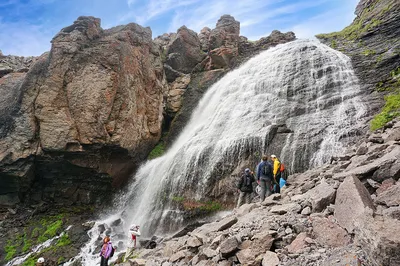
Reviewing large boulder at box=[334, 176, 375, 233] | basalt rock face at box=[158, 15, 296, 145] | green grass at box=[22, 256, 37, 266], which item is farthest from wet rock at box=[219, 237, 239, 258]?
basalt rock face at box=[158, 15, 296, 145]

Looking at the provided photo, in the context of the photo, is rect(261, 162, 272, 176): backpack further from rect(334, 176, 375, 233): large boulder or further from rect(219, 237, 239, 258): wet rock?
rect(219, 237, 239, 258): wet rock

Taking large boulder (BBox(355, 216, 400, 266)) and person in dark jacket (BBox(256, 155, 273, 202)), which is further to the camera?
person in dark jacket (BBox(256, 155, 273, 202))

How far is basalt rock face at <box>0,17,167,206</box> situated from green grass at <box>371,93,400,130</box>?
1604 cm

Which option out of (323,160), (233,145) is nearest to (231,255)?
(323,160)

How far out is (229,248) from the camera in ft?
17.7

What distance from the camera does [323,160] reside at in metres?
12.6

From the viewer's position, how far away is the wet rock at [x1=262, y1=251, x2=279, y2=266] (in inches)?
176

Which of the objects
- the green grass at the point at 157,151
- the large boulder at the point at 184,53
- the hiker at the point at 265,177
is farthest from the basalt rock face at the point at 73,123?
the hiker at the point at 265,177

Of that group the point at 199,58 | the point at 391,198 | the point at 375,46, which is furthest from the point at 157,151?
the point at 391,198

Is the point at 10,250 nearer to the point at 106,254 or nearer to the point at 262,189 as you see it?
the point at 106,254

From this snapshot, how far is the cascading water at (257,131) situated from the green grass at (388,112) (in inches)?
39.7

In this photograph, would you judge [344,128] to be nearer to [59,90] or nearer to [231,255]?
[231,255]

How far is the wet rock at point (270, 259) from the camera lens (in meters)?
4.48

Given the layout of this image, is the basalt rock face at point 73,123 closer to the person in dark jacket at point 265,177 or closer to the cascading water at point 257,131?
the cascading water at point 257,131
